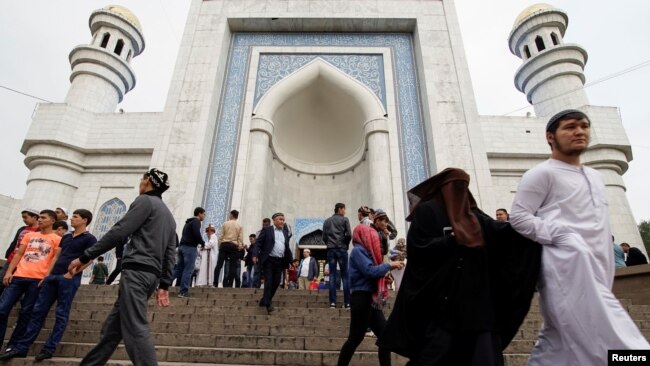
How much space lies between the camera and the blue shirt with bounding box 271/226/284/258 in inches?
196

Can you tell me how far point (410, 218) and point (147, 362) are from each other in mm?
1783

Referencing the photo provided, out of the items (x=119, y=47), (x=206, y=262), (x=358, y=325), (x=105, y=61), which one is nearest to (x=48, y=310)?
(x=358, y=325)

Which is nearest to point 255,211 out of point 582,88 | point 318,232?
point 318,232

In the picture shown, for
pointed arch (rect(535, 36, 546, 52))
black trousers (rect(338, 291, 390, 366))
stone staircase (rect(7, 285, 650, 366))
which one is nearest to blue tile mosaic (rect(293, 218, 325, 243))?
stone staircase (rect(7, 285, 650, 366))

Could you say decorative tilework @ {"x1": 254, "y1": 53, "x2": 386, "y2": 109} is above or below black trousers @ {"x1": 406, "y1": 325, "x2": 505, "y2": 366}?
above

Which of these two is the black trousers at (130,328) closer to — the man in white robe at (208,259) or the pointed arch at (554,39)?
the man in white robe at (208,259)

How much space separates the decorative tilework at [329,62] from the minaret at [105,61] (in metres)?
9.01

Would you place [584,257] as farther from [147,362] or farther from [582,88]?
[582,88]

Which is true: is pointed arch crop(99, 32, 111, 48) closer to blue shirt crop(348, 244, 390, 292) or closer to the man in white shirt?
the man in white shirt

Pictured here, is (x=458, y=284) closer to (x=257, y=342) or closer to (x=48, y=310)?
(x=257, y=342)

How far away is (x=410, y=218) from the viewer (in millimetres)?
1945

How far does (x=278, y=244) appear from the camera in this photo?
5.06 m

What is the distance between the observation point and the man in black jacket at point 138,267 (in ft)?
7.74

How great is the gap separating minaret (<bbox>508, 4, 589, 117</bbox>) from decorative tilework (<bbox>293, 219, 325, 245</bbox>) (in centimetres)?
1140
